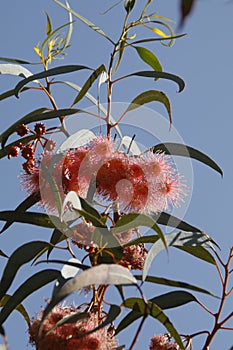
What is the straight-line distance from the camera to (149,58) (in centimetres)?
113

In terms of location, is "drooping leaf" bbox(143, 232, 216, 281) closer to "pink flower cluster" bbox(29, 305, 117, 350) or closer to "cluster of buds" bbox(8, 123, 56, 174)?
"pink flower cluster" bbox(29, 305, 117, 350)

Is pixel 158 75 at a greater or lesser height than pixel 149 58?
lesser

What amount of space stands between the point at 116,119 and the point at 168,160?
0.16 meters

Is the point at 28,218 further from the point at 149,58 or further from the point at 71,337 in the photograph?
the point at 149,58

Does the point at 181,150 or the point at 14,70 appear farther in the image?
the point at 14,70

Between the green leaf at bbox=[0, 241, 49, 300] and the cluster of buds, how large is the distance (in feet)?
0.45

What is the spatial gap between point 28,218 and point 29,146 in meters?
0.13

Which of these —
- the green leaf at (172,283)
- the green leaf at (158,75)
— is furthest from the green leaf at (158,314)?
the green leaf at (158,75)

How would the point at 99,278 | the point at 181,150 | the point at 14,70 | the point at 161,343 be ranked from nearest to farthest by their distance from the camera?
the point at 99,278 → the point at 161,343 → the point at 181,150 → the point at 14,70

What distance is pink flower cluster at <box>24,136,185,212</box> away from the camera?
33.8 inches

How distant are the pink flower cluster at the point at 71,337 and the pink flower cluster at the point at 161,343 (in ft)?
0.39

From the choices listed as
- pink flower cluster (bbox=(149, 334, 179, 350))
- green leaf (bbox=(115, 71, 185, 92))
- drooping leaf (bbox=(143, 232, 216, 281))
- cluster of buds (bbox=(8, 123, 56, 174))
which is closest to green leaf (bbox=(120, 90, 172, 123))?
green leaf (bbox=(115, 71, 185, 92))

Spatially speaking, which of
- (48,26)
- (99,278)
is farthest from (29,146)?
(99,278)

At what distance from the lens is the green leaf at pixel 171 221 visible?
0.92m
